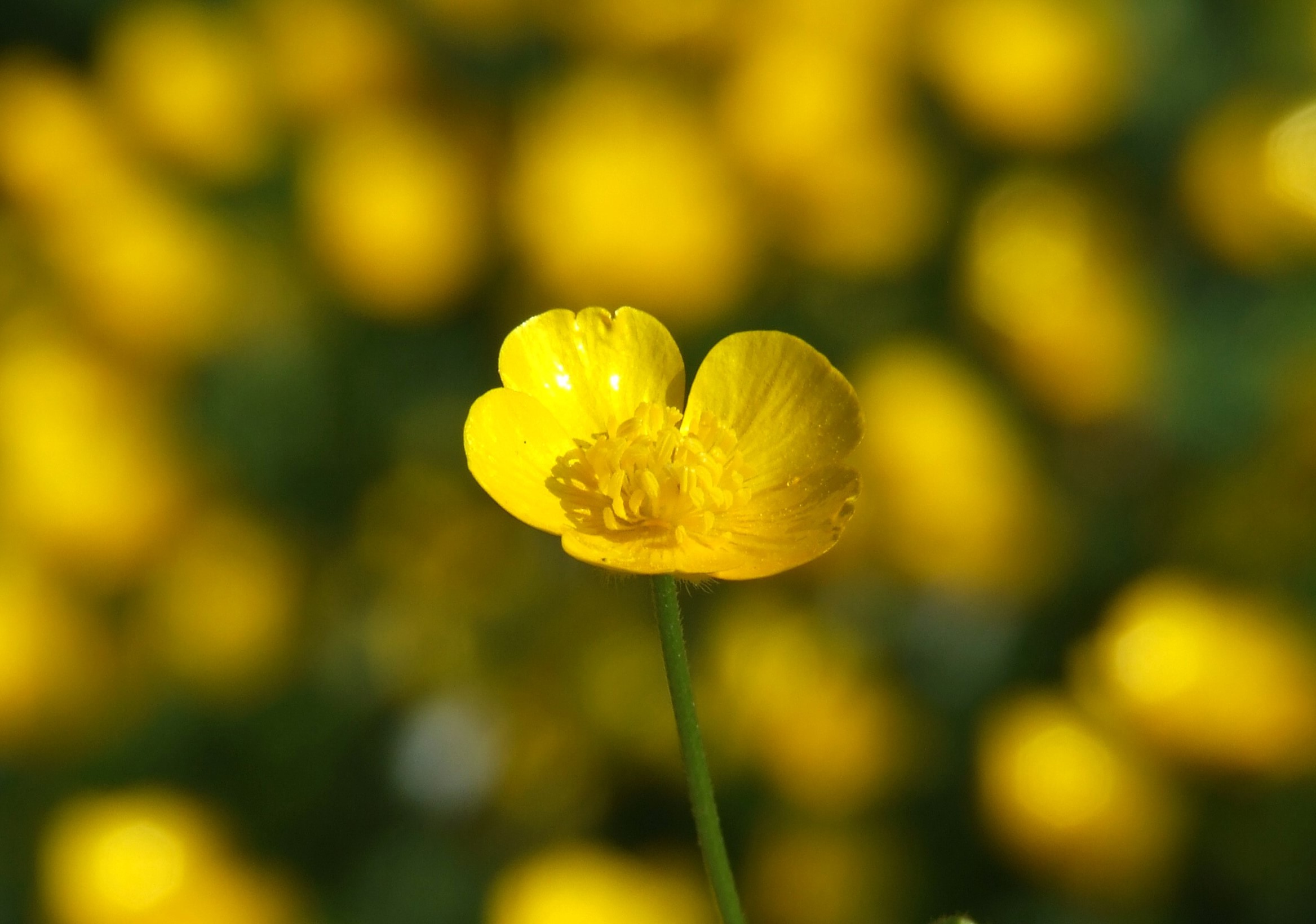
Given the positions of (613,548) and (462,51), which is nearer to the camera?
(613,548)

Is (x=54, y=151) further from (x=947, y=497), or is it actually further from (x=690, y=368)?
(x=947, y=497)

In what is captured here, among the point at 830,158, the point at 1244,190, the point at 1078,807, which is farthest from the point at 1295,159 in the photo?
the point at 1078,807

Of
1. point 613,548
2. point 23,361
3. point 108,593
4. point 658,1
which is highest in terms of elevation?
point 658,1

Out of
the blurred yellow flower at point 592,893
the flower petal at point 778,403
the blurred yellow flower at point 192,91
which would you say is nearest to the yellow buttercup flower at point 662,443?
the flower petal at point 778,403

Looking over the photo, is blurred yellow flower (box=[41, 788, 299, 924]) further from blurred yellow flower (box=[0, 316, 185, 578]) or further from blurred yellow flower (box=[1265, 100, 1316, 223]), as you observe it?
blurred yellow flower (box=[1265, 100, 1316, 223])

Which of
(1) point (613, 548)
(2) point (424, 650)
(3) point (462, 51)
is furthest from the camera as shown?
(3) point (462, 51)

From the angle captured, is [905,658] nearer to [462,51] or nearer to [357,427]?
[357,427]

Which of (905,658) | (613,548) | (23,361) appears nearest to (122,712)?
(23,361)
